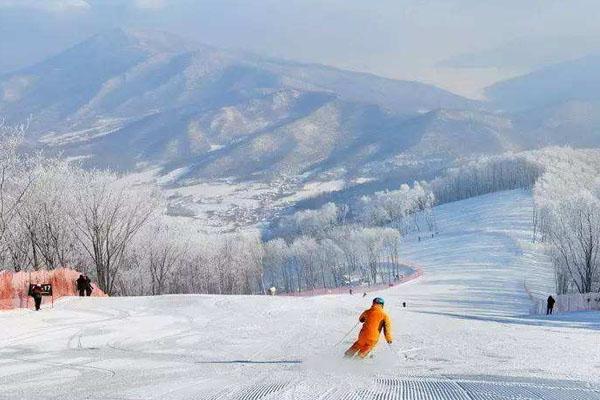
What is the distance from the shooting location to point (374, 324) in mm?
14836

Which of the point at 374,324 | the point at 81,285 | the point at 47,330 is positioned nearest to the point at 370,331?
the point at 374,324

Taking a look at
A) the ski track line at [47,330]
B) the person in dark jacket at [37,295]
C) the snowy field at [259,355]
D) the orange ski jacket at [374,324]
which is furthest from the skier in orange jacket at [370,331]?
the person in dark jacket at [37,295]

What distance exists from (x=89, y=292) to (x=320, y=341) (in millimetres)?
22208

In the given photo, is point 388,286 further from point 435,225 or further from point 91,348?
point 435,225

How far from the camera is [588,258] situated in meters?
75.5

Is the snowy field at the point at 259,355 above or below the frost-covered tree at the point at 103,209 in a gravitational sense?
below

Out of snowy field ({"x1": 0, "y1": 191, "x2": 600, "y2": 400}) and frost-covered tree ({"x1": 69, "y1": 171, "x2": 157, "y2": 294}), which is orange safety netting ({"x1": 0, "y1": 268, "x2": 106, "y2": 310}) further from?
frost-covered tree ({"x1": 69, "y1": 171, "x2": 157, "y2": 294})

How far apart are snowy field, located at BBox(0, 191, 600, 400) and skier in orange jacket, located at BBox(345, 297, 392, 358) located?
32cm

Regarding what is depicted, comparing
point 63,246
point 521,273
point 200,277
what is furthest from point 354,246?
point 63,246

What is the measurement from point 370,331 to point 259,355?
11.7 ft

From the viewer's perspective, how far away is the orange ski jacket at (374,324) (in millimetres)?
14695

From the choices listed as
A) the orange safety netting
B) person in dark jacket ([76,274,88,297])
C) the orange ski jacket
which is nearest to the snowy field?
the orange ski jacket

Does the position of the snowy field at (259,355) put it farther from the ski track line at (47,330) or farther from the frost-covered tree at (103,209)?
the frost-covered tree at (103,209)

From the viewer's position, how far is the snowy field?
12039 millimetres
